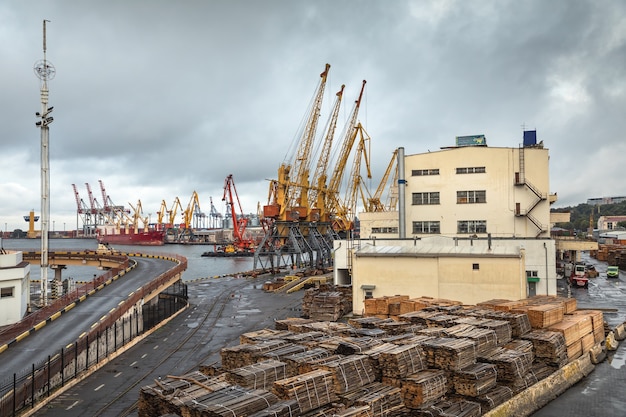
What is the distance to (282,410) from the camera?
12508mm

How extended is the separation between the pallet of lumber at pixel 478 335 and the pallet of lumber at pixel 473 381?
4.53 ft

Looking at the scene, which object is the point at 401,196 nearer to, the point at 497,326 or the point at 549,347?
the point at 497,326

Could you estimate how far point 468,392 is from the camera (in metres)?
17.0

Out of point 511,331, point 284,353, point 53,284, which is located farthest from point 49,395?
point 53,284

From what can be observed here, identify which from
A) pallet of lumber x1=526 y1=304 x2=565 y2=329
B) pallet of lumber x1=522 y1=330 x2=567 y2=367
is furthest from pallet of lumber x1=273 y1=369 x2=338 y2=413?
pallet of lumber x1=526 y1=304 x2=565 y2=329

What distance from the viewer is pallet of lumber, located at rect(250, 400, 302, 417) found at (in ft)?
40.0

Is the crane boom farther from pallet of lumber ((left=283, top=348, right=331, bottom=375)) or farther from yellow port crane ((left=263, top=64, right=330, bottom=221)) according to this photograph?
pallet of lumber ((left=283, top=348, right=331, bottom=375))

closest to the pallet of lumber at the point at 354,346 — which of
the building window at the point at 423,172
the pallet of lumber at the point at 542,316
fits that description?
the pallet of lumber at the point at 542,316

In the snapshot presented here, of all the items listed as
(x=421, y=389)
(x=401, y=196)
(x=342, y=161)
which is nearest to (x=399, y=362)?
(x=421, y=389)

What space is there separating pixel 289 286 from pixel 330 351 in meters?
40.6

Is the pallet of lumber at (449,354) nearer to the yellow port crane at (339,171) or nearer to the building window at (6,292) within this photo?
the building window at (6,292)

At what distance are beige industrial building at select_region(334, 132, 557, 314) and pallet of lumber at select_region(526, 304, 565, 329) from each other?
822 centimetres

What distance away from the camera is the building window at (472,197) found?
48.3m

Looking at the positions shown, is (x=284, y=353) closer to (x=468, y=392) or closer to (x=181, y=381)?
(x=181, y=381)
